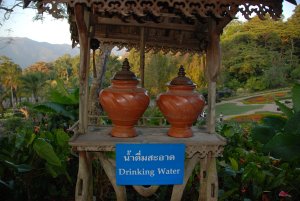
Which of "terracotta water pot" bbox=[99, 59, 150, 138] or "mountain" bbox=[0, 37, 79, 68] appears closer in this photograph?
"terracotta water pot" bbox=[99, 59, 150, 138]

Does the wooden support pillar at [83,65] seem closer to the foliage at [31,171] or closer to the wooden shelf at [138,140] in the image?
the wooden shelf at [138,140]

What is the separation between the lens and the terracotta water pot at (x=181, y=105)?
6.76 ft

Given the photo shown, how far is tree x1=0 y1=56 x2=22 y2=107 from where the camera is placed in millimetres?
33438

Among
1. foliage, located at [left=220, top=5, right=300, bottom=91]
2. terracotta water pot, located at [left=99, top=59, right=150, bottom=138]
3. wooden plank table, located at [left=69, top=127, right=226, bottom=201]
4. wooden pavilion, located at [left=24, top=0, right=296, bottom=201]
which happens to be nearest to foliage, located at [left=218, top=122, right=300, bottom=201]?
wooden pavilion, located at [left=24, top=0, right=296, bottom=201]

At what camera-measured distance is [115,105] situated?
202 cm

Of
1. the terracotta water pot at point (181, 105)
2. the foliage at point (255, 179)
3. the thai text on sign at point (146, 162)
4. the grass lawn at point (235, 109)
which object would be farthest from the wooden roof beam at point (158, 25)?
the grass lawn at point (235, 109)

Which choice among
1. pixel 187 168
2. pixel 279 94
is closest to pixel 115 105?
pixel 187 168

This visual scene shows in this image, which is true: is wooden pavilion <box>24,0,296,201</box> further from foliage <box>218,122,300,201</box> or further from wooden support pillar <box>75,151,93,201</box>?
foliage <box>218,122,300,201</box>

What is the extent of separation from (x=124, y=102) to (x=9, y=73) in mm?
35838

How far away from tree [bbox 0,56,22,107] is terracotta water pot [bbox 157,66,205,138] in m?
34.4

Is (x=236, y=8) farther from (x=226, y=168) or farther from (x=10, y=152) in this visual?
(x=10, y=152)

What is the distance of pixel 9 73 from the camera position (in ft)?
112

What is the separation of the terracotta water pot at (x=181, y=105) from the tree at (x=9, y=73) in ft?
113

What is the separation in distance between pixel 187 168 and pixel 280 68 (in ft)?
84.0
